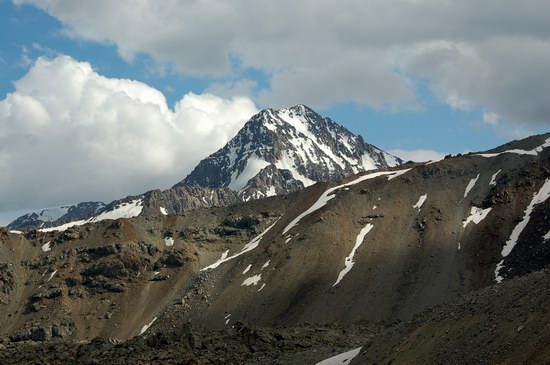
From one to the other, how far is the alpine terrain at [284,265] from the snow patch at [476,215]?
437 millimetres

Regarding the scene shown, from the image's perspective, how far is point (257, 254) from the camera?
161625 millimetres

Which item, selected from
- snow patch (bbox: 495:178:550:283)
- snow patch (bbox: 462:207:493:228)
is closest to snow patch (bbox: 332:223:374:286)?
snow patch (bbox: 462:207:493:228)

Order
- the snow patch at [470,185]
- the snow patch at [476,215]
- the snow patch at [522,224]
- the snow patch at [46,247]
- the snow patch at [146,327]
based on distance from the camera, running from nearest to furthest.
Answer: the snow patch at [522,224], the snow patch at [476,215], the snow patch at [146,327], the snow patch at [470,185], the snow patch at [46,247]

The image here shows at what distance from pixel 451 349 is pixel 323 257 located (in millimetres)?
105127

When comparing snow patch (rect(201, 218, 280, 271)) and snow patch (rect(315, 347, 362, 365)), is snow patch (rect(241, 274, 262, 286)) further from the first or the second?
snow patch (rect(315, 347, 362, 365))

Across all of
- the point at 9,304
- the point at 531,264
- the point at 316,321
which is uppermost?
the point at 9,304

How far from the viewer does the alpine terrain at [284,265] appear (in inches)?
3684

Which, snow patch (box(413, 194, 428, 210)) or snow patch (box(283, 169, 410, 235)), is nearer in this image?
snow patch (box(413, 194, 428, 210))

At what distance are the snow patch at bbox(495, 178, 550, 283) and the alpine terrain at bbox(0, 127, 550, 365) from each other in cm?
28

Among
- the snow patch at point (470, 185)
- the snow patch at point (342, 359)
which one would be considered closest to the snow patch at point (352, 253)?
the snow patch at point (470, 185)

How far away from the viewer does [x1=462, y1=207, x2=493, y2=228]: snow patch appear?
146 meters

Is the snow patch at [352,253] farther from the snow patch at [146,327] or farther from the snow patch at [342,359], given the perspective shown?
the snow patch at [342,359]

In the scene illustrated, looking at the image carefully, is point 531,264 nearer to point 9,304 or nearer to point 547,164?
point 547,164

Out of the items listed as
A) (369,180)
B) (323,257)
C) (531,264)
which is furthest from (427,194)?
(531,264)
